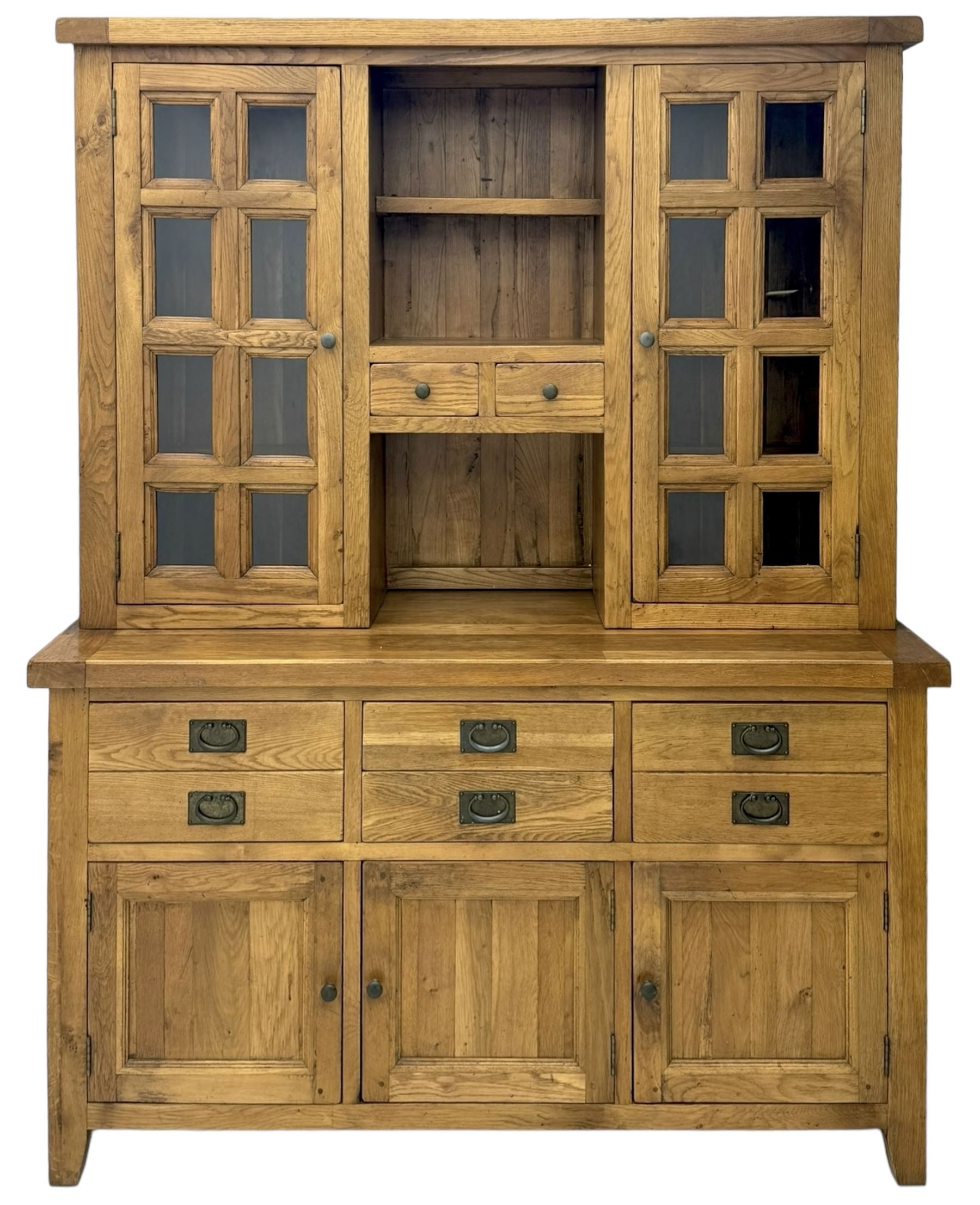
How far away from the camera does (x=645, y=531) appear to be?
384cm

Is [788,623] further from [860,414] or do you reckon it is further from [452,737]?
[452,737]

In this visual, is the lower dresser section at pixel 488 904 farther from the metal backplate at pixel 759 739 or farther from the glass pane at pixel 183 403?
the glass pane at pixel 183 403

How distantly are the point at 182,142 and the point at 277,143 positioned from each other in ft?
0.69

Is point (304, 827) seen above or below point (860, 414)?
below

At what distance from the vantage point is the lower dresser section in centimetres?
355

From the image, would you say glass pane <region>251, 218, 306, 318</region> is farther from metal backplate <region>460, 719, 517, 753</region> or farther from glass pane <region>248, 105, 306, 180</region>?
metal backplate <region>460, 719, 517, 753</region>

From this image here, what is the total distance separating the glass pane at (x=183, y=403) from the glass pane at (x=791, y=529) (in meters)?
1.28

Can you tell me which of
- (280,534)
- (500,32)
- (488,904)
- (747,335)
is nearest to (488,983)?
(488,904)

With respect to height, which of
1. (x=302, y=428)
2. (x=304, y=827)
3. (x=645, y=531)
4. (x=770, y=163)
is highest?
(x=770, y=163)

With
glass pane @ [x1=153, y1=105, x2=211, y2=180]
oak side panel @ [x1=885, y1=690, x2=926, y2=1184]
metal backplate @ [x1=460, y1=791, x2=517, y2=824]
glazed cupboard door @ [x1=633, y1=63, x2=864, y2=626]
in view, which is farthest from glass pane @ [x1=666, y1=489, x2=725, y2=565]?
glass pane @ [x1=153, y1=105, x2=211, y2=180]

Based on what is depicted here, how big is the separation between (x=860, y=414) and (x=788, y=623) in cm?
50

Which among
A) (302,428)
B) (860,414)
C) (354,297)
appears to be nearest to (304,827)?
(302,428)

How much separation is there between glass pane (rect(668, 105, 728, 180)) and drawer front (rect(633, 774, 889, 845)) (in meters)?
1.33

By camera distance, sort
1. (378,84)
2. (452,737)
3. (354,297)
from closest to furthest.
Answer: (452,737)
(354,297)
(378,84)
